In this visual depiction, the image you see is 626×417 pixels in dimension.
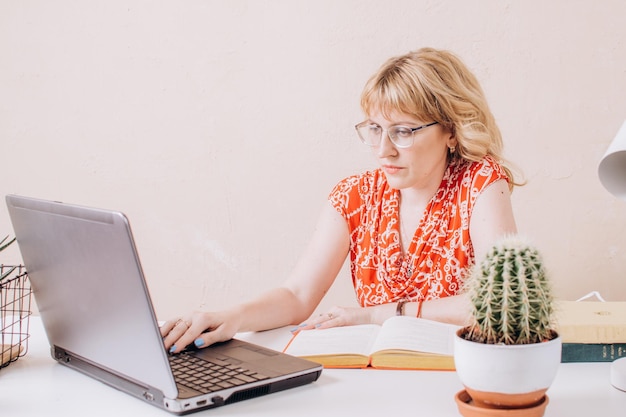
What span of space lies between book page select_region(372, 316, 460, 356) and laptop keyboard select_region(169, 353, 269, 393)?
23 cm

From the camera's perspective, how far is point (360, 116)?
248 cm

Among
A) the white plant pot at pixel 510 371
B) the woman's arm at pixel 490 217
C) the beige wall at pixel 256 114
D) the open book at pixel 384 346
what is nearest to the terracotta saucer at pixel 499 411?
the white plant pot at pixel 510 371

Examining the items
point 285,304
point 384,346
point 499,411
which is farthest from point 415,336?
point 285,304

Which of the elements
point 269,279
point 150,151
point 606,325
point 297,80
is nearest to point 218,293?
point 269,279

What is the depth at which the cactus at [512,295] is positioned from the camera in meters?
0.92

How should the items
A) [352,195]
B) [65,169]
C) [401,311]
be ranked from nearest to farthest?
[401,311] < [352,195] < [65,169]

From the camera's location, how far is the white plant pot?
0.92 m

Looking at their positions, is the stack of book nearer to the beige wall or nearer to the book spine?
the book spine

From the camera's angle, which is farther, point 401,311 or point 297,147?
point 297,147

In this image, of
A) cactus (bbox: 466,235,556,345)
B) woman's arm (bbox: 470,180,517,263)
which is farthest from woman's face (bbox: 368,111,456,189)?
cactus (bbox: 466,235,556,345)

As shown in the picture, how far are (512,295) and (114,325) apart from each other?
0.54 meters

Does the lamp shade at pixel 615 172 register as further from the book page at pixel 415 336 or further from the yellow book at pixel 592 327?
the book page at pixel 415 336

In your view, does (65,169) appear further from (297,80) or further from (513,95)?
(513,95)

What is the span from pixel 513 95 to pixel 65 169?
1570mm
